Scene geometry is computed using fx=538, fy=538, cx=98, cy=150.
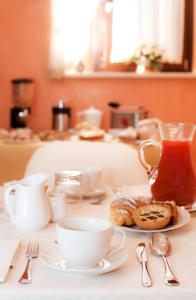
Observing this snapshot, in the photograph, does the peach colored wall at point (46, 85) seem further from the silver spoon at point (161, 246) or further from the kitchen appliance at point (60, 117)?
the silver spoon at point (161, 246)

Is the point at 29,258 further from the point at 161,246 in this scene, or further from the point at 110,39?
the point at 110,39

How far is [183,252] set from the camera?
90 cm

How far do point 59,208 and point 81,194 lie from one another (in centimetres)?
20

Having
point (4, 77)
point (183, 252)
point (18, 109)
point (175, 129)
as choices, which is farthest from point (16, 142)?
point (183, 252)

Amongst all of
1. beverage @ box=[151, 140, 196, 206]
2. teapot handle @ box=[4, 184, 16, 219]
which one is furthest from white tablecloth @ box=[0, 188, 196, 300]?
beverage @ box=[151, 140, 196, 206]

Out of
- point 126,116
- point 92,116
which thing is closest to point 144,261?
point 126,116

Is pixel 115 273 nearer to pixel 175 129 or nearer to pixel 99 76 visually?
pixel 175 129

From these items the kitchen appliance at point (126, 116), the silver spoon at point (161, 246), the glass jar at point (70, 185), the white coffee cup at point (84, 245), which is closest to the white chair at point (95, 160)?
the glass jar at point (70, 185)

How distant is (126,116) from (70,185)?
2.23m

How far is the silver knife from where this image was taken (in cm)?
75

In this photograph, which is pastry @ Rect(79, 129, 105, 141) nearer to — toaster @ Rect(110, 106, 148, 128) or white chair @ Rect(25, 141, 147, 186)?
toaster @ Rect(110, 106, 148, 128)

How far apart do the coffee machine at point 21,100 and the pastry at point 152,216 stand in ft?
8.57

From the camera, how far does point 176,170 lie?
47.3 inches

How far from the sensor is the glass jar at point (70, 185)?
4.19 ft
